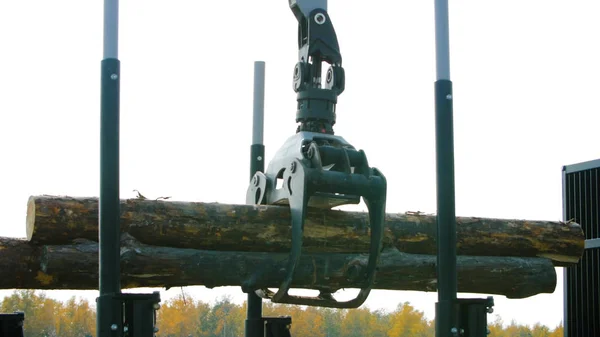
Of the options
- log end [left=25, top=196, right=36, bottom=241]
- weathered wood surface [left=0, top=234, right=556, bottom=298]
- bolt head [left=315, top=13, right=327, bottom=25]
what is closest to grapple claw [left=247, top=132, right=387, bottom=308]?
weathered wood surface [left=0, top=234, right=556, bottom=298]

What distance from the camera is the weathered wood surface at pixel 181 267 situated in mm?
5508

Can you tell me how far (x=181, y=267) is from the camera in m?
5.64

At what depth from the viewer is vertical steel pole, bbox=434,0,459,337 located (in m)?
4.89

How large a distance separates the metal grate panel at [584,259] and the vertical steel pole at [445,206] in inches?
110

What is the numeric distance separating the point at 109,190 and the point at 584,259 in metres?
4.49

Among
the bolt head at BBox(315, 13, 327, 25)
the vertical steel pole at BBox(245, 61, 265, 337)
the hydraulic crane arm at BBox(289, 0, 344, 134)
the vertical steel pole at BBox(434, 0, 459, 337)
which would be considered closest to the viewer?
the vertical steel pole at BBox(434, 0, 459, 337)

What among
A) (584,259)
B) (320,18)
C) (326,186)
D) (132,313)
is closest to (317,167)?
(326,186)

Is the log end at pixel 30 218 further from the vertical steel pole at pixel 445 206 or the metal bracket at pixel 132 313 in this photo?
the vertical steel pole at pixel 445 206

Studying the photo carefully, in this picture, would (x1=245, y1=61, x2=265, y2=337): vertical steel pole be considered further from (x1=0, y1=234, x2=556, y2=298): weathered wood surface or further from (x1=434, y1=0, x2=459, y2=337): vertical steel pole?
(x1=434, y1=0, x2=459, y2=337): vertical steel pole

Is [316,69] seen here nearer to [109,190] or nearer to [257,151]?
[257,151]

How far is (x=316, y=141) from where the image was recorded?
18.2ft

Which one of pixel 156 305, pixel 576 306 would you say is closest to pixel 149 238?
pixel 156 305

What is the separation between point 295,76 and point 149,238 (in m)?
1.48

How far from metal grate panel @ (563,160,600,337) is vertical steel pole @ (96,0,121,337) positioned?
4.37 meters
